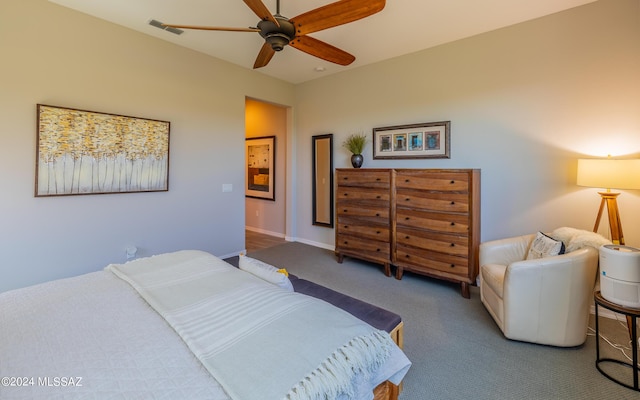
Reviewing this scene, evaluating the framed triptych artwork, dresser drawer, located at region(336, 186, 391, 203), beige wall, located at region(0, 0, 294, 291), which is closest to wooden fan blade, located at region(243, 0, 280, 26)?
beige wall, located at region(0, 0, 294, 291)

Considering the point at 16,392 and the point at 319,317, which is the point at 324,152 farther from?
the point at 16,392

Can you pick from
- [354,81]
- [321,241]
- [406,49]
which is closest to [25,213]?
[321,241]

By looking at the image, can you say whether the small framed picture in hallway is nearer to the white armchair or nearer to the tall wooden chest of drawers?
the tall wooden chest of drawers

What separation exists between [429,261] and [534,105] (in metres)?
2.12

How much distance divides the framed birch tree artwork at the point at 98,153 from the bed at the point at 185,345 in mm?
1848

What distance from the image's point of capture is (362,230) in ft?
12.8

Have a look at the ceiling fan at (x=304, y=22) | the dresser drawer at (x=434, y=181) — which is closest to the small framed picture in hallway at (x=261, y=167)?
the dresser drawer at (x=434, y=181)

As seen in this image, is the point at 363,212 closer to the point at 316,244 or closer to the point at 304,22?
the point at 316,244

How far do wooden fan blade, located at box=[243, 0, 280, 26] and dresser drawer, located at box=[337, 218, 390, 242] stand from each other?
104 inches

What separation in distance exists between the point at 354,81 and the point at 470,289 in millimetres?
3500

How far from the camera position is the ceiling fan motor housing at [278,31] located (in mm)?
2143

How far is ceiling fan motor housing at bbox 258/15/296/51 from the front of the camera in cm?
214

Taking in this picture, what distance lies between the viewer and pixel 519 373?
1.89m

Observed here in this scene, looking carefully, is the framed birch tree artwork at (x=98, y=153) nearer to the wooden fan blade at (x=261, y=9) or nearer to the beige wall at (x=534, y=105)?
the wooden fan blade at (x=261, y=9)
